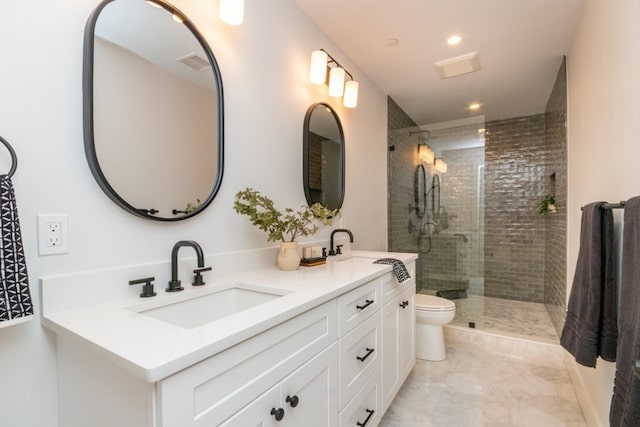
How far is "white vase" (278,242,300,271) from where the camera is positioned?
1538 millimetres

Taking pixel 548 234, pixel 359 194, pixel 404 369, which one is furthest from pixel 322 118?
pixel 548 234

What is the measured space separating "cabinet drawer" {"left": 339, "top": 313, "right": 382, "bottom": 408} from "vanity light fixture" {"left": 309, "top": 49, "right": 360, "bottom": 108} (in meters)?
1.49

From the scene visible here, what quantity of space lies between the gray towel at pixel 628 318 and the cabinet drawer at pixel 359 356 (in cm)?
84

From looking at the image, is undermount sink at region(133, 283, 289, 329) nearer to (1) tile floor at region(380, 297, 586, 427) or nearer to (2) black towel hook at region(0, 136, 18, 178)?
(2) black towel hook at region(0, 136, 18, 178)

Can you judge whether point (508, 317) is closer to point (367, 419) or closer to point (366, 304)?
point (367, 419)

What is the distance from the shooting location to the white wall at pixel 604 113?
3.85 ft

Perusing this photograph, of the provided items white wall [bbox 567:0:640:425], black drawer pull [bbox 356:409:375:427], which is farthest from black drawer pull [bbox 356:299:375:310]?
white wall [bbox 567:0:640:425]

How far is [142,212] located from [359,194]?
6.00ft

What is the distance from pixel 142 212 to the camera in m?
1.10

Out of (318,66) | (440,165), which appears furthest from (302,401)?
(440,165)

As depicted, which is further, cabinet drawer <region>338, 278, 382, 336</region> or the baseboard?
the baseboard

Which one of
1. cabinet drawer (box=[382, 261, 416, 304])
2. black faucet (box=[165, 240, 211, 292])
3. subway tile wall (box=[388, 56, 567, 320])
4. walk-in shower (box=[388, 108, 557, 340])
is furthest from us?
walk-in shower (box=[388, 108, 557, 340])

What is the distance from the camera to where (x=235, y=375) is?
75cm

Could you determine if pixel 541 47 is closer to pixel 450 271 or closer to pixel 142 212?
pixel 450 271
